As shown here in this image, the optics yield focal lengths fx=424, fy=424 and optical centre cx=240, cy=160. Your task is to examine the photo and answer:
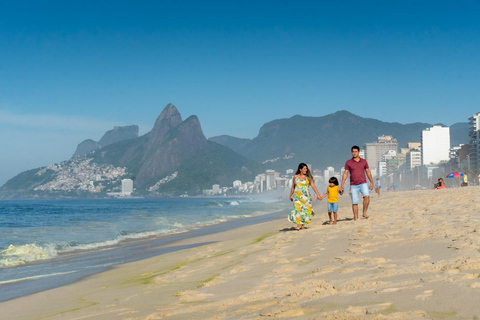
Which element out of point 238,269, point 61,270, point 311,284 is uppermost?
point 311,284

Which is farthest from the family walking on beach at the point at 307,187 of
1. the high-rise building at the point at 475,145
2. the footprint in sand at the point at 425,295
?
the high-rise building at the point at 475,145

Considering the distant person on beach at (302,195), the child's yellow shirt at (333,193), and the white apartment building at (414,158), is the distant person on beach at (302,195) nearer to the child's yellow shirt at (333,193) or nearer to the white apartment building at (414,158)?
the child's yellow shirt at (333,193)

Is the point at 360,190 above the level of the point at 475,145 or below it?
below

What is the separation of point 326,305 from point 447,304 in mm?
975

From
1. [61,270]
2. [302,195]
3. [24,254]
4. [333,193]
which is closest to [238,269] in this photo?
[302,195]

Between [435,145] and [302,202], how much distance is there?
186214 millimetres

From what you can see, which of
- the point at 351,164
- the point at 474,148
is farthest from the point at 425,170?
the point at 351,164

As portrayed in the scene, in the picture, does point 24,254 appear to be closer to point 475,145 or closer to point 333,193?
point 333,193

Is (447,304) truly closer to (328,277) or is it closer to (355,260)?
(328,277)

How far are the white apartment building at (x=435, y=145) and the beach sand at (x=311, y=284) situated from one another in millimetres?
185039

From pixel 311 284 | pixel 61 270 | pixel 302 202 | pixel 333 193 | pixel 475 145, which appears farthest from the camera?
pixel 475 145

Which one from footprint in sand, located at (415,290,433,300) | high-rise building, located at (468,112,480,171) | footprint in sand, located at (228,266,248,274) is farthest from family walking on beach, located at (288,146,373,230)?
high-rise building, located at (468,112,480,171)

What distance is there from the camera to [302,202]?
1095cm

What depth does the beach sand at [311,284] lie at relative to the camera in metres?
3.52
